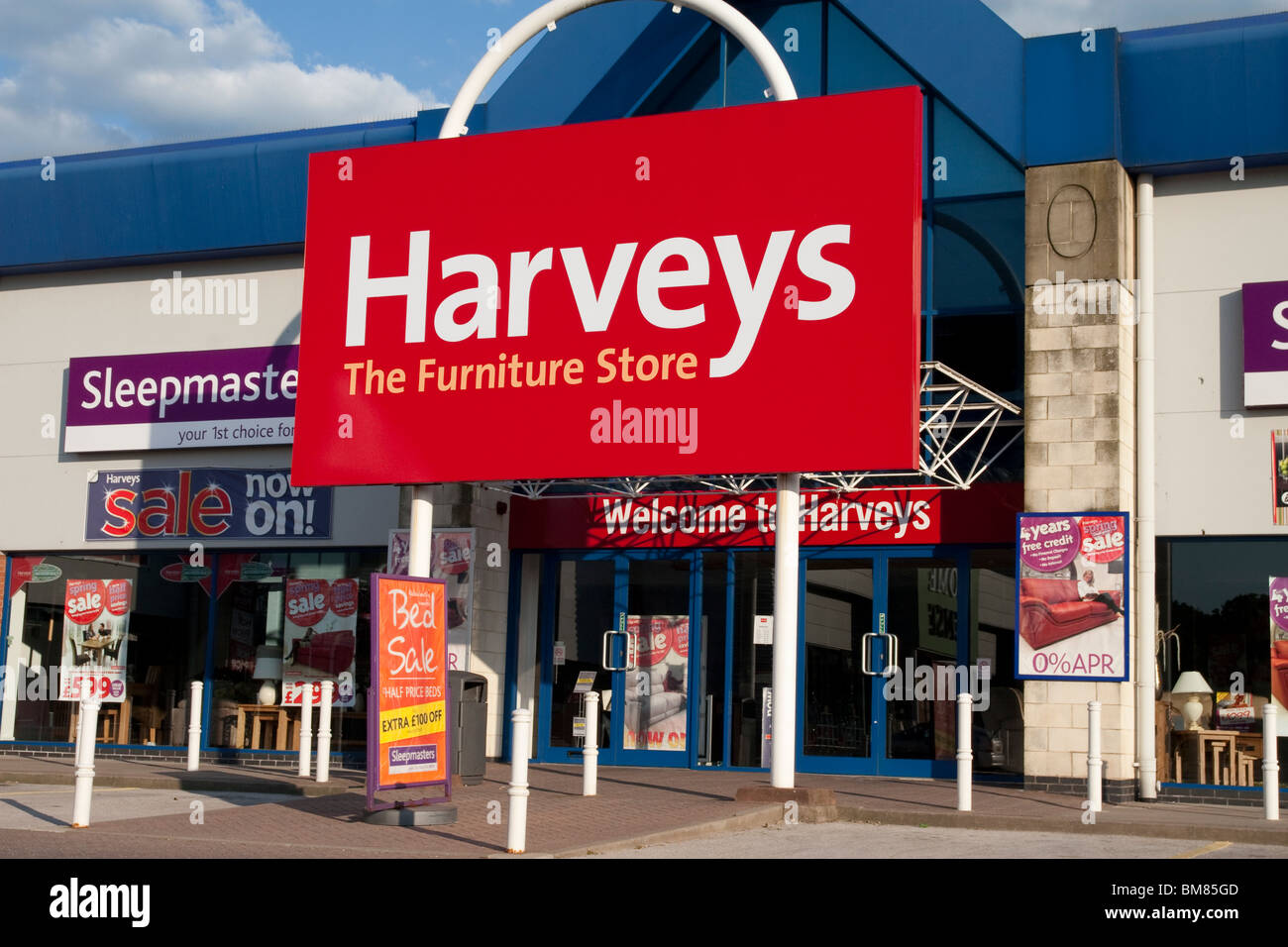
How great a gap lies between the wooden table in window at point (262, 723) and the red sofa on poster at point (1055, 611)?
10.6 m

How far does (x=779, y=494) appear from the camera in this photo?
14633 millimetres

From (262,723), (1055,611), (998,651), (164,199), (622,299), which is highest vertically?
(164,199)

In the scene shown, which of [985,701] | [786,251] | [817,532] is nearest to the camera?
[786,251]

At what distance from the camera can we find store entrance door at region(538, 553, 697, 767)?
64.9 ft

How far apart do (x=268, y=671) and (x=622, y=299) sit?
371 inches

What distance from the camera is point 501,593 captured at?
2052 centimetres

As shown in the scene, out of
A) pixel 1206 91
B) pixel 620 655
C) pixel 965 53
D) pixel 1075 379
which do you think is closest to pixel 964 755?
pixel 1075 379

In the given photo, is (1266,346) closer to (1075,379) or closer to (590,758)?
(1075,379)

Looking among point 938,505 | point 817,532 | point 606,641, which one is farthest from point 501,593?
point 938,505

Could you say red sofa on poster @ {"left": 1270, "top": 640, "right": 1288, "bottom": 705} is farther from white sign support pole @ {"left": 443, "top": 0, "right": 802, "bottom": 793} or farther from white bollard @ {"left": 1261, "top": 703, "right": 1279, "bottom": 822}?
white sign support pole @ {"left": 443, "top": 0, "right": 802, "bottom": 793}

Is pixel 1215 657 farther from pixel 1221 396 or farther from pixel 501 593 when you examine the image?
pixel 501 593

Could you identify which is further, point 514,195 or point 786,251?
point 514,195

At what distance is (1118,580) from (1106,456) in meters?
1.42

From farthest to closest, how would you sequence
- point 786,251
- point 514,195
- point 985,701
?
point 985,701, point 514,195, point 786,251
